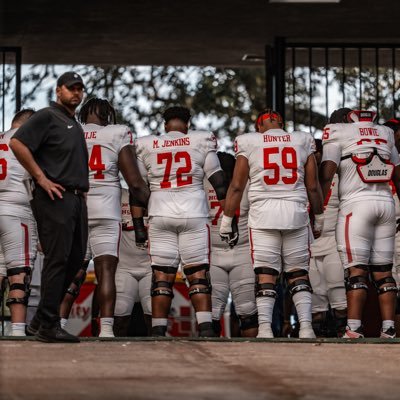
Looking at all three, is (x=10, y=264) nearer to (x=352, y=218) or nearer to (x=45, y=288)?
(x=45, y=288)

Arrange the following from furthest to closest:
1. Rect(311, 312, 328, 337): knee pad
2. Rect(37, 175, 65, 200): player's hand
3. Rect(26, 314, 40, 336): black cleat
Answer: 1. Rect(311, 312, 328, 337): knee pad
2. Rect(26, 314, 40, 336): black cleat
3. Rect(37, 175, 65, 200): player's hand

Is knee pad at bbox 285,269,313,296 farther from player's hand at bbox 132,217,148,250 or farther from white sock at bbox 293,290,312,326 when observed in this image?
player's hand at bbox 132,217,148,250

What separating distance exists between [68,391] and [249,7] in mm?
8373

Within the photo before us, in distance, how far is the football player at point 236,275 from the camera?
1203cm

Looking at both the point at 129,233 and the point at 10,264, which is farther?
the point at 129,233

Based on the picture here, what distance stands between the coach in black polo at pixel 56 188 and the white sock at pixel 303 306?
7.49 feet

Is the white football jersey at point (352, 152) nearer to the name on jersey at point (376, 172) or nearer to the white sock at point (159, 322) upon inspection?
the name on jersey at point (376, 172)

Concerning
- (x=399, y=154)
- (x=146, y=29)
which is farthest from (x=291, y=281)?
(x=146, y=29)

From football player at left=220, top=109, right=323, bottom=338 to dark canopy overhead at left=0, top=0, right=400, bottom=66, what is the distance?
369cm

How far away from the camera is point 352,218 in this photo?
1135cm

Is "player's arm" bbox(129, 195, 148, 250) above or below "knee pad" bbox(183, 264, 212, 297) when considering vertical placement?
above

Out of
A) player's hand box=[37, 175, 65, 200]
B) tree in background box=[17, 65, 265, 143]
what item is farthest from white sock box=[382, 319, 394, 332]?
tree in background box=[17, 65, 265, 143]

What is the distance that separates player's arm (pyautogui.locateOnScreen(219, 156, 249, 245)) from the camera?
1124 cm

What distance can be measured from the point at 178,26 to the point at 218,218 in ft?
14.0
